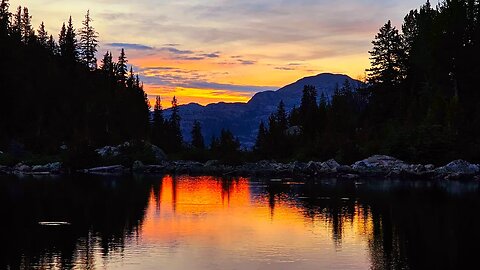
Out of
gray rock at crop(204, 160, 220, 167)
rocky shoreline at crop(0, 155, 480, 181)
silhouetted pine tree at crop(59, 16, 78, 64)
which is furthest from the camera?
silhouetted pine tree at crop(59, 16, 78, 64)

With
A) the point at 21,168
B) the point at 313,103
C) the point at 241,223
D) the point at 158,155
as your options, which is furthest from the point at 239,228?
the point at 313,103

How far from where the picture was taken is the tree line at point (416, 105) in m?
80.8

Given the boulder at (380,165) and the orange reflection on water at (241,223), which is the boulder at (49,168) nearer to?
the orange reflection on water at (241,223)

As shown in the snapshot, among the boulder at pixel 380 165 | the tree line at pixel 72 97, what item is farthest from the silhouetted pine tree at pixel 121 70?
the boulder at pixel 380 165

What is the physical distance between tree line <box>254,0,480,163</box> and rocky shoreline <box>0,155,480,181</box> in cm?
329

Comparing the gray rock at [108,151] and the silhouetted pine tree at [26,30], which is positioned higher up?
the silhouetted pine tree at [26,30]

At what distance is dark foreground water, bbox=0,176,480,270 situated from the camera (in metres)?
23.7

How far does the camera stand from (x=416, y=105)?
9275 centimetres

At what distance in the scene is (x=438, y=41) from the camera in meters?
84.8

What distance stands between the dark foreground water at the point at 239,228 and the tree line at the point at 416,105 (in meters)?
25.9

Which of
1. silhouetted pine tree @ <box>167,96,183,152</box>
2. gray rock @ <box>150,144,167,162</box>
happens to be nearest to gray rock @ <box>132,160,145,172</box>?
gray rock @ <box>150,144,167,162</box>

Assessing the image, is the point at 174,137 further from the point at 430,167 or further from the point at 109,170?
the point at 430,167

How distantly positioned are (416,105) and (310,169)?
849 inches

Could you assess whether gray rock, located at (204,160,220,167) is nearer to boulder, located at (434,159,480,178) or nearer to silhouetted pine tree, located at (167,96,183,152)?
silhouetted pine tree, located at (167,96,183,152)
